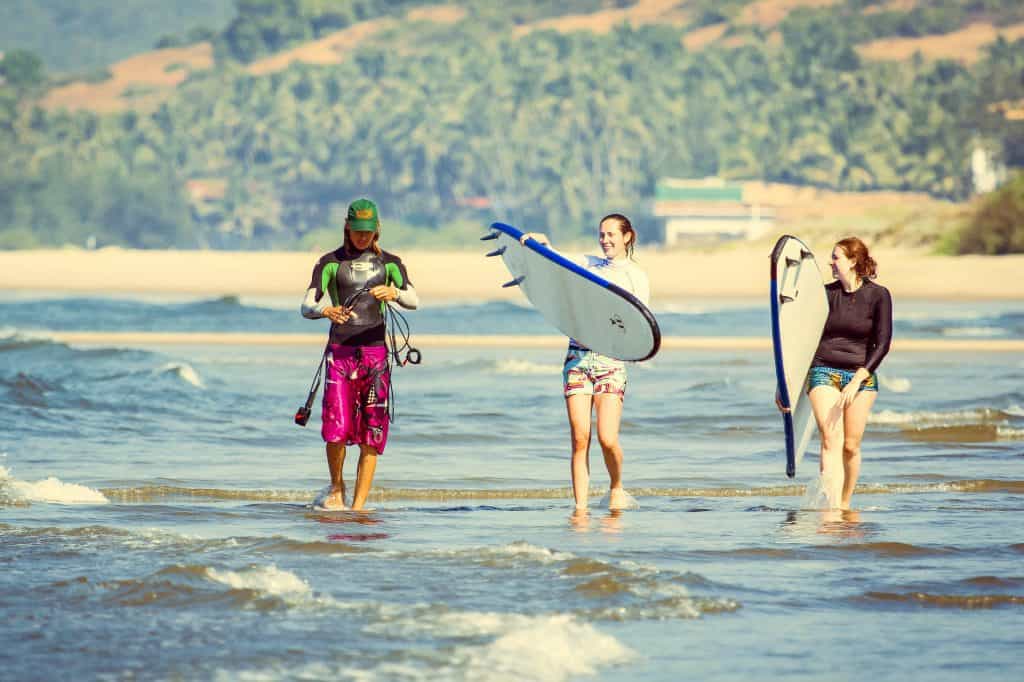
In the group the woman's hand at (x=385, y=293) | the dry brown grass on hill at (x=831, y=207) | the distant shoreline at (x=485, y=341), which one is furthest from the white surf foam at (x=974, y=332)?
the dry brown grass on hill at (x=831, y=207)

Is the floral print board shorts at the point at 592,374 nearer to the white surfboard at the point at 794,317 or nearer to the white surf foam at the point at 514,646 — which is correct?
the white surfboard at the point at 794,317

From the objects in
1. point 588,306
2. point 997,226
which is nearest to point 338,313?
point 588,306

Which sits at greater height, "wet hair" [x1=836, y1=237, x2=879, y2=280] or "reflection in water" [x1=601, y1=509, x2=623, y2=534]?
"wet hair" [x1=836, y1=237, x2=879, y2=280]

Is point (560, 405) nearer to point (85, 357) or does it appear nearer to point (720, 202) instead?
point (85, 357)

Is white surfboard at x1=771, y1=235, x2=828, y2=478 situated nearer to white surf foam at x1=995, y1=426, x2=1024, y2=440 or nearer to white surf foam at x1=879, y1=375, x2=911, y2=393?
white surf foam at x1=995, y1=426, x2=1024, y2=440

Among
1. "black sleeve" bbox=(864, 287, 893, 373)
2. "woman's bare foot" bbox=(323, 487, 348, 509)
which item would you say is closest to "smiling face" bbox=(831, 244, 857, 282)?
"black sleeve" bbox=(864, 287, 893, 373)

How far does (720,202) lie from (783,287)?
11793cm

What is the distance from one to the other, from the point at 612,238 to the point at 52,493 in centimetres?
348

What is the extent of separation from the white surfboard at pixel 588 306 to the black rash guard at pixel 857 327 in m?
0.91

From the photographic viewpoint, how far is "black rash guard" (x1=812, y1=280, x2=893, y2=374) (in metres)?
9.15

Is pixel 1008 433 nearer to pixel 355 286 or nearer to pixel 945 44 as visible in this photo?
pixel 355 286

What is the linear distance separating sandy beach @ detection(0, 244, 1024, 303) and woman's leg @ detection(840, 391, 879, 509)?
36396 mm

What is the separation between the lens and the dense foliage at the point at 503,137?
133125 mm

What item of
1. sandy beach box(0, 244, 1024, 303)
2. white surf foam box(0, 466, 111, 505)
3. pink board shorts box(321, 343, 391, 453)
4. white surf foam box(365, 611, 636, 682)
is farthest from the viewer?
sandy beach box(0, 244, 1024, 303)
